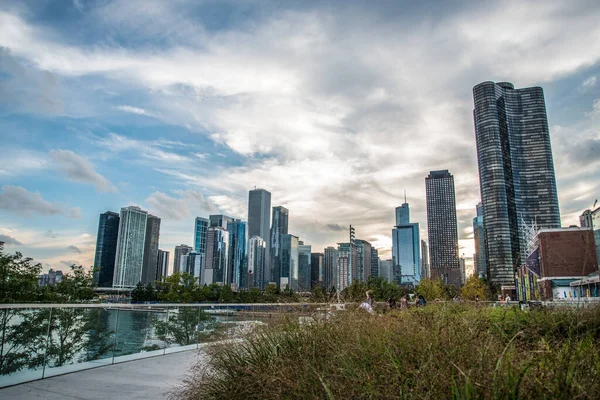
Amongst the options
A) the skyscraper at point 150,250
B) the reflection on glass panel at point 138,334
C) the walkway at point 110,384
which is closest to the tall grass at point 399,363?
the walkway at point 110,384

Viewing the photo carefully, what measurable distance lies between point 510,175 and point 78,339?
161868 millimetres

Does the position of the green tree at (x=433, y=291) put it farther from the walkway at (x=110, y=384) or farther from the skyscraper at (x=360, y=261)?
the skyscraper at (x=360, y=261)

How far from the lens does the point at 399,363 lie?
3.10 m

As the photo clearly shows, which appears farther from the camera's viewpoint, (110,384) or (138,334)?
(138,334)

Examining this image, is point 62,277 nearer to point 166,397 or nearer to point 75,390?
point 75,390

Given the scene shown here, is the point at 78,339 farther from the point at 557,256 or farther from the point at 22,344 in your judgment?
the point at 557,256

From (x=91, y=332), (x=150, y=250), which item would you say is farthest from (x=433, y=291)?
(x=150, y=250)

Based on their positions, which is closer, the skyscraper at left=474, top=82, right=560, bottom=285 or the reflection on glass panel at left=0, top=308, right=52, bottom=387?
the reflection on glass panel at left=0, top=308, right=52, bottom=387

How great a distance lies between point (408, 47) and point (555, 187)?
162 metres

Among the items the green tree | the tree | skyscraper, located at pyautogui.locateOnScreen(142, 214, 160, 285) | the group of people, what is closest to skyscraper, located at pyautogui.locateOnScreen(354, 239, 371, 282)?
the tree

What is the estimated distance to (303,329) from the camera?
4844 mm

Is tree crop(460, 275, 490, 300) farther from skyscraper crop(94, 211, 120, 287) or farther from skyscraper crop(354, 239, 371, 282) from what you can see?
skyscraper crop(94, 211, 120, 287)

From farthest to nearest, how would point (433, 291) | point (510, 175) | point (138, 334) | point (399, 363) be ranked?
1. point (510, 175)
2. point (433, 291)
3. point (138, 334)
4. point (399, 363)

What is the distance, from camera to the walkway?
5238 mm
